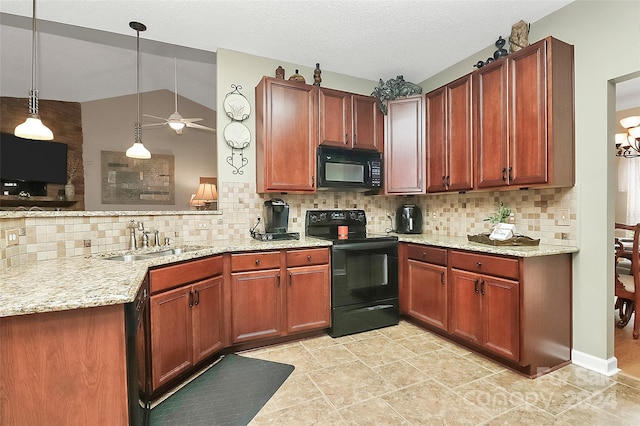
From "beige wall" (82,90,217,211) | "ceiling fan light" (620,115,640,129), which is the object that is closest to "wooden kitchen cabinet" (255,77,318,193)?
"beige wall" (82,90,217,211)

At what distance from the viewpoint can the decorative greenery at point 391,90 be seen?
3305 millimetres

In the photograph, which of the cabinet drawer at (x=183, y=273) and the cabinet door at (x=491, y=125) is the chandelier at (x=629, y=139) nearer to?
the cabinet door at (x=491, y=125)

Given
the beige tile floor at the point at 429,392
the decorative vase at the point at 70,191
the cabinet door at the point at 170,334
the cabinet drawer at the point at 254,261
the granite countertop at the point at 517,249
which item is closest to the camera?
the beige tile floor at the point at 429,392

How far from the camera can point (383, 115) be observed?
3.33m

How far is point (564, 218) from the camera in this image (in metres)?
2.32

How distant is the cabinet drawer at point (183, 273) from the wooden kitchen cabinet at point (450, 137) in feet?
7.34

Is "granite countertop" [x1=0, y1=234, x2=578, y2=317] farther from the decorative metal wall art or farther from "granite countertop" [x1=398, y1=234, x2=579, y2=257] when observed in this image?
the decorative metal wall art

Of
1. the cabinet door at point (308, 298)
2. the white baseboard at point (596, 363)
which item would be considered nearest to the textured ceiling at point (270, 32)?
the cabinet door at point (308, 298)

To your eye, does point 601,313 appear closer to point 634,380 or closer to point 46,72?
point 634,380

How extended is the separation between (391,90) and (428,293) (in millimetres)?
2172

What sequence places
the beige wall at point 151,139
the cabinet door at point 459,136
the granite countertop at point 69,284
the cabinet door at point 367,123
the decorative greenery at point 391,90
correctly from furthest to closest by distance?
the beige wall at point 151,139, the decorative greenery at point 391,90, the cabinet door at point 367,123, the cabinet door at point 459,136, the granite countertop at point 69,284

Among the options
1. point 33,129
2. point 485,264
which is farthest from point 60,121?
point 485,264

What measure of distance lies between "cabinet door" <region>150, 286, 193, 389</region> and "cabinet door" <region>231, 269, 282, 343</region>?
1.37 ft

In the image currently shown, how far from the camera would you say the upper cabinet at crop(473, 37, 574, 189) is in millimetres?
2135
